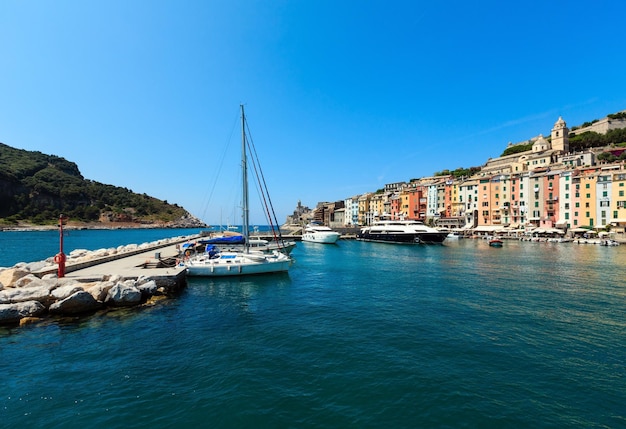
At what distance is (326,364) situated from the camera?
10133 mm

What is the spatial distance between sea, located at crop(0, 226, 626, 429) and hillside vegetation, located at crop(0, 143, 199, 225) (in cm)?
17684

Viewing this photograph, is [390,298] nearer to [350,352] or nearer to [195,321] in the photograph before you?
[350,352]

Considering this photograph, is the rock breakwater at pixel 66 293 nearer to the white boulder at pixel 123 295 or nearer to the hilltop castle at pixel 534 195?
the white boulder at pixel 123 295

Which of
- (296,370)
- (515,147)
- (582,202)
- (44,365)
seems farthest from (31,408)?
(515,147)

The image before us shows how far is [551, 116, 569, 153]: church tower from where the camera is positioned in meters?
98.1

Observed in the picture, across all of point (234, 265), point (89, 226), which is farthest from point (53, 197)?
point (234, 265)

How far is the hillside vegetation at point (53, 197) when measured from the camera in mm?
142750

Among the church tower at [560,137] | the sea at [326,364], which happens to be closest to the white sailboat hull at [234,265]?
the sea at [326,364]

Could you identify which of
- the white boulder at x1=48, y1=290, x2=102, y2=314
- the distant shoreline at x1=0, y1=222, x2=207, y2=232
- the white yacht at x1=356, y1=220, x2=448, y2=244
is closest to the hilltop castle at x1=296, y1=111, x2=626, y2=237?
the white yacht at x1=356, y1=220, x2=448, y2=244

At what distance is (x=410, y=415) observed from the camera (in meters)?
7.46

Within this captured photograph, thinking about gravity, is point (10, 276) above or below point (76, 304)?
above

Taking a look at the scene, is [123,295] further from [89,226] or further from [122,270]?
[89,226]

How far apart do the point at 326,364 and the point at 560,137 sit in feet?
405

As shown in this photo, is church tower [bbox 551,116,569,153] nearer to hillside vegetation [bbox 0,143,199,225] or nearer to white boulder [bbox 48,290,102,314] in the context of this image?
white boulder [bbox 48,290,102,314]
